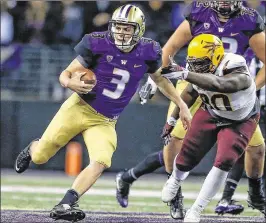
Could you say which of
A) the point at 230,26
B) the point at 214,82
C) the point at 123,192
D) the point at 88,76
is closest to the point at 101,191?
the point at 123,192

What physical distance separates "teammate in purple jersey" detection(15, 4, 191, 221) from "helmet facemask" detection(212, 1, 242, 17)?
756mm

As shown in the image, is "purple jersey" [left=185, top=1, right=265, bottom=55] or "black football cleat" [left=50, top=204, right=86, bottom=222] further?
"purple jersey" [left=185, top=1, right=265, bottom=55]

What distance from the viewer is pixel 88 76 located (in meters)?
6.70

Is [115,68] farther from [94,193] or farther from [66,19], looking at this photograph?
[66,19]

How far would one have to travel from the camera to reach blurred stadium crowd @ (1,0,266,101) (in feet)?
38.4

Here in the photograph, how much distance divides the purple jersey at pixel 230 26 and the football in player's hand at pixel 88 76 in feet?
3.63

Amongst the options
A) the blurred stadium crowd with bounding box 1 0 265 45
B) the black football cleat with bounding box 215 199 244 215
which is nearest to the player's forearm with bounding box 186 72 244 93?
the black football cleat with bounding box 215 199 244 215

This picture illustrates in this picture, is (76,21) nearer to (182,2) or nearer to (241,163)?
(182,2)

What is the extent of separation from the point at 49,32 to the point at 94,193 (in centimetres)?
296

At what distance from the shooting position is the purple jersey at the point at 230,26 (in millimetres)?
7352

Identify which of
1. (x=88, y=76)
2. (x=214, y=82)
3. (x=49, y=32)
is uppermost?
(x=214, y=82)

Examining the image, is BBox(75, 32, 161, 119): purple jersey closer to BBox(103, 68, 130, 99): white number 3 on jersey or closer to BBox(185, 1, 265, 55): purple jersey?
BBox(103, 68, 130, 99): white number 3 on jersey

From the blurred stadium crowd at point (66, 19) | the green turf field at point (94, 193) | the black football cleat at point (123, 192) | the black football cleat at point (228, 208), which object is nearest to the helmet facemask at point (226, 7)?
the black football cleat at point (228, 208)

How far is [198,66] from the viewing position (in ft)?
20.9
